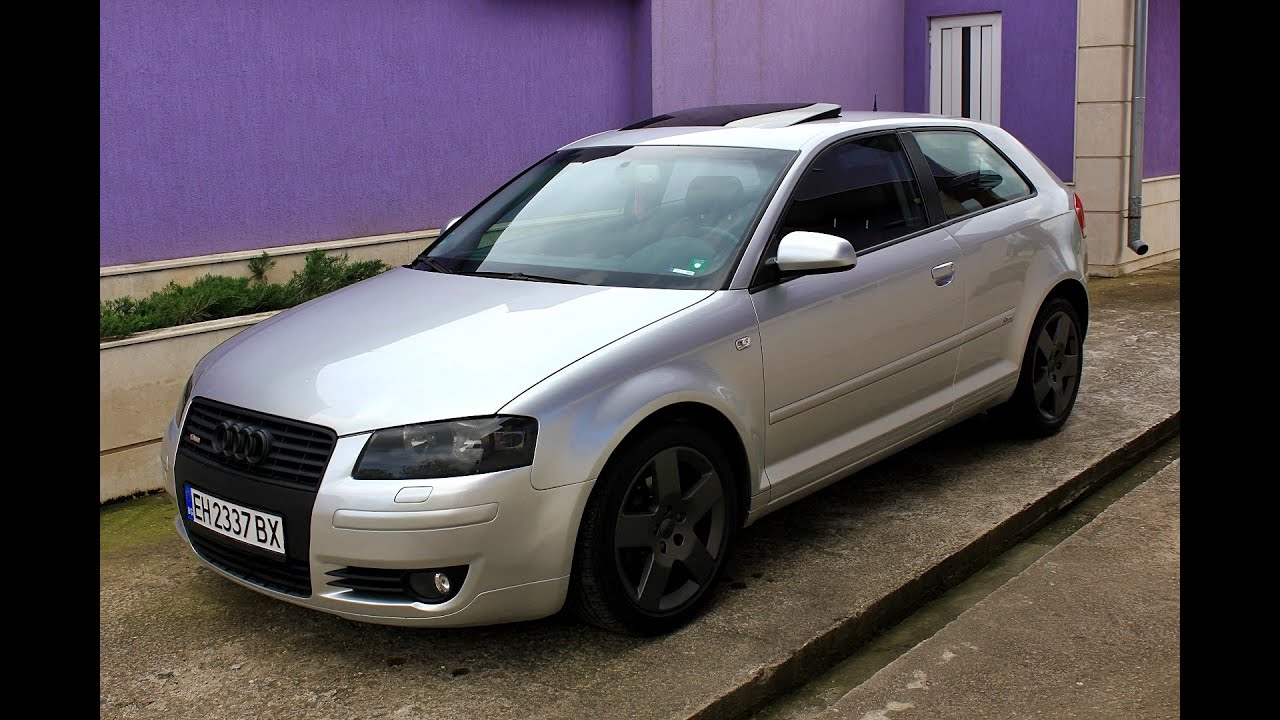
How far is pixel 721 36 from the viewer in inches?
381

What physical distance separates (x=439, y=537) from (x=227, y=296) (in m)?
3.26

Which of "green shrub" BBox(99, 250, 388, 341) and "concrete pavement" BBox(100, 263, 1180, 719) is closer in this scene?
"concrete pavement" BBox(100, 263, 1180, 719)

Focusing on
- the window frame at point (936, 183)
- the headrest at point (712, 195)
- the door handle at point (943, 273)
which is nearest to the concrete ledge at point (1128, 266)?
the window frame at point (936, 183)

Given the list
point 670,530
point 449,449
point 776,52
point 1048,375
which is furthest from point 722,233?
point 776,52

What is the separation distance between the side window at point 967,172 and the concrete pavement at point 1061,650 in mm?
1507

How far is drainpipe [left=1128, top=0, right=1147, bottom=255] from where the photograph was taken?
34.5 feet

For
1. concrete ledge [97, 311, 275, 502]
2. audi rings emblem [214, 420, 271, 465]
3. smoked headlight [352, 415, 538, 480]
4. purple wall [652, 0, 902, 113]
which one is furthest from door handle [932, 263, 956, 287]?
purple wall [652, 0, 902, 113]

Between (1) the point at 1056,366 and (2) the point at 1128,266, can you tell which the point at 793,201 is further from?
(2) the point at 1128,266

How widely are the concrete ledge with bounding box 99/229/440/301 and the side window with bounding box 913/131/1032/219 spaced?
11.9 ft

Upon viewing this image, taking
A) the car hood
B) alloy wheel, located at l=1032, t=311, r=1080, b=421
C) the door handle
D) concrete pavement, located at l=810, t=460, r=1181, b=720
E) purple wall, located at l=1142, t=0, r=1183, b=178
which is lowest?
concrete pavement, located at l=810, t=460, r=1181, b=720

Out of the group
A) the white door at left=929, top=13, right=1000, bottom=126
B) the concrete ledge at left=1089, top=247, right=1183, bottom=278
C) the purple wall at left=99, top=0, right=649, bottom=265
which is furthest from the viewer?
the white door at left=929, top=13, right=1000, bottom=126

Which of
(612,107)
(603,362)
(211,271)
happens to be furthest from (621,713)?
(612,107)

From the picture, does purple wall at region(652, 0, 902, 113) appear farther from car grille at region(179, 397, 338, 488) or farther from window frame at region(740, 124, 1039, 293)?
car grille at region(179, 397, 338, 488)
